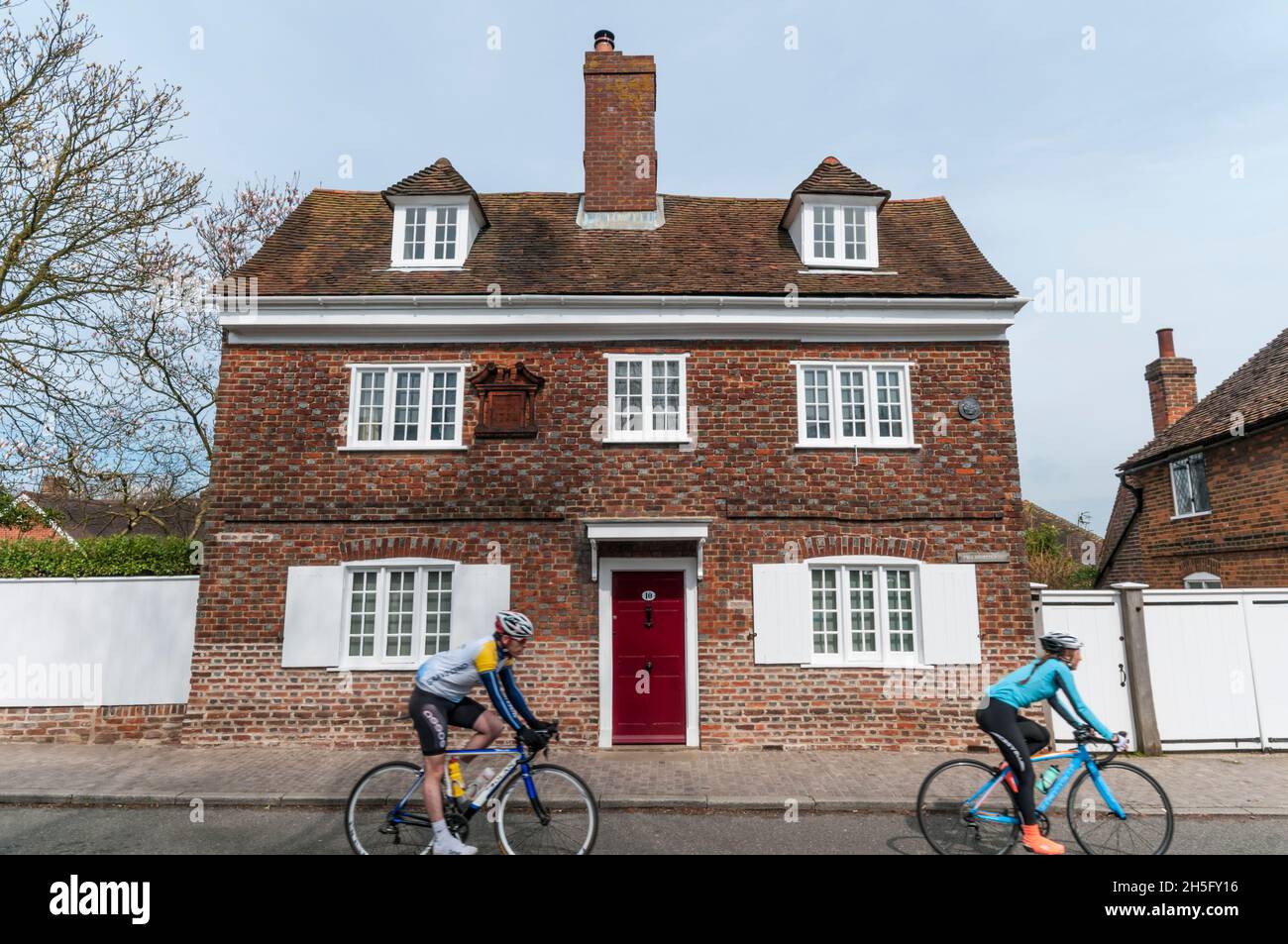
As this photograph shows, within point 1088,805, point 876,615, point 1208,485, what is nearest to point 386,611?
point 876,615

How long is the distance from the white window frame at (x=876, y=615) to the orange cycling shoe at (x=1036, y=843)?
4.24 meters

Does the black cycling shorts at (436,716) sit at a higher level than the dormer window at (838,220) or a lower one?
lower

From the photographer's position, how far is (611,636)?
9906 mm

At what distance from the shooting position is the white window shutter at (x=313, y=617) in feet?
31.8

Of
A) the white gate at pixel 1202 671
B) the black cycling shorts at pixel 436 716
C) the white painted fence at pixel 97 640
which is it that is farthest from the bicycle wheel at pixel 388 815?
the white gate at pixel 1202 671

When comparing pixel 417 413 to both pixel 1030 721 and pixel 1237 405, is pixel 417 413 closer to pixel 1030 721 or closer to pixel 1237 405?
pixel 1030 721

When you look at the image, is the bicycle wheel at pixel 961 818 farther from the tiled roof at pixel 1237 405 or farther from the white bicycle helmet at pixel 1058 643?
the tiled roof at pixel 1237 405

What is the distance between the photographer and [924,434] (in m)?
10.4

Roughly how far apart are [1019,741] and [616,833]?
→ 3619mm

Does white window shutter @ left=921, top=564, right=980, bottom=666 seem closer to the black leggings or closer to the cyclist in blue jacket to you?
the cyclist in blue jacket

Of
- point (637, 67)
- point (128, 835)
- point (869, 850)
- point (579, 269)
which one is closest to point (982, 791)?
point (869, 850)

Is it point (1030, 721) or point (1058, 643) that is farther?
point (1058, 643)

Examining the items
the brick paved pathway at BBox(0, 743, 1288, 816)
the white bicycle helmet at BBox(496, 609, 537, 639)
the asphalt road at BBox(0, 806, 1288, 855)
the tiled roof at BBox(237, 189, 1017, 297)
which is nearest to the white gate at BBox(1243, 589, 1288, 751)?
the brick paved pathway at BBox(0, 743, 1288, 816)

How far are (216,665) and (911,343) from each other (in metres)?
11.1
